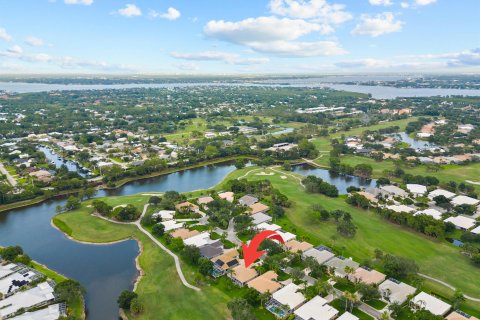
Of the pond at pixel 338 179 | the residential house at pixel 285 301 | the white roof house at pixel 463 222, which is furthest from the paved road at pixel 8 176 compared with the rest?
the white roof house at pixel 463 222

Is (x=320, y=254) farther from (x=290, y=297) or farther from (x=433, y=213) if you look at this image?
(x=433, y=213)

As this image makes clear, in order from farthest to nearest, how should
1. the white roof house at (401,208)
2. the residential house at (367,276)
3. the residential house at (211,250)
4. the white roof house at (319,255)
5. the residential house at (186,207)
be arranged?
the residential house at (186,207)
the white roof house at (401,208)
the residential house at (211,250)
the white roof house at (319,255)
the residential house at (367,276)

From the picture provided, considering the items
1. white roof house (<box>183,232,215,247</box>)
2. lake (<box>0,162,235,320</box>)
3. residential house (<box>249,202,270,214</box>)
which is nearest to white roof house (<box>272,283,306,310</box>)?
white roof house (<box>183,232,215,247</box>)

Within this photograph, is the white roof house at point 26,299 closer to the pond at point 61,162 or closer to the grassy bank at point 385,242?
the grassy bank at point 385,242

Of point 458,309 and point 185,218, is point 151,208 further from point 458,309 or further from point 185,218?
point 458,309

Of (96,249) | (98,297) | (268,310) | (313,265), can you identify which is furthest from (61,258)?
(313,265)

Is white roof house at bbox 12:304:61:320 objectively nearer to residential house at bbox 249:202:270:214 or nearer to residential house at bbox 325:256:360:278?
residential house at bbox 325:256:360:278

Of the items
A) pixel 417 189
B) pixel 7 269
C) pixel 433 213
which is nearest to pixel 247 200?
pixel 433 213
